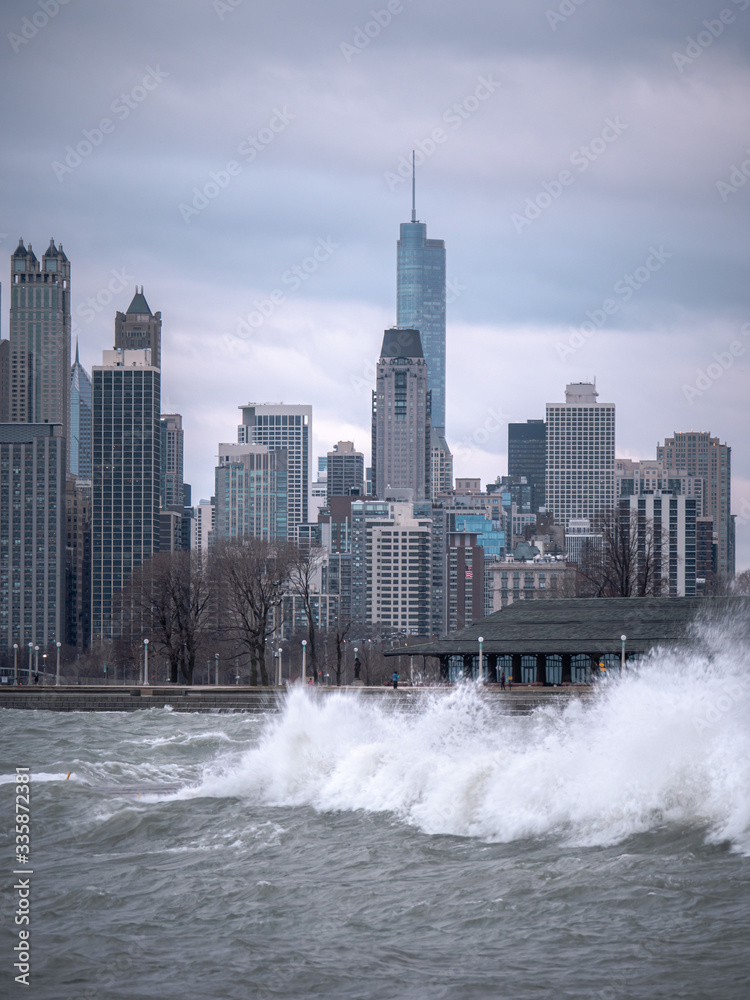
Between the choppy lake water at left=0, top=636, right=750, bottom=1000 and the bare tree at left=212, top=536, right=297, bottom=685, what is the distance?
139ft

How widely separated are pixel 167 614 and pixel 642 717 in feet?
194

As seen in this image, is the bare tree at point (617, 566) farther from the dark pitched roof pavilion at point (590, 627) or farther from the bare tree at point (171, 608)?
the bare tree at point (171, 608)

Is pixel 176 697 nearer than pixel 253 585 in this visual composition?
Yes

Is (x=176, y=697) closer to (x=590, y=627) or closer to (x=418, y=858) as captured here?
(x=590, y=627)

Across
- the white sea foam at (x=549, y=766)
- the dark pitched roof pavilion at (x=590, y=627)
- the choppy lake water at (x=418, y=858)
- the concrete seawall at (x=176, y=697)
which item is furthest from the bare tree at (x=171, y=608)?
the white sea foam at (x=549, y=766)

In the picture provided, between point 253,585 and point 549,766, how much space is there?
5696 cm

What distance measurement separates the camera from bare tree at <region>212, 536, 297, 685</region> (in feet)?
238

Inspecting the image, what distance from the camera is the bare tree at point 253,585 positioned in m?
72.6

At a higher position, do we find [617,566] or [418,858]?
[617,566]

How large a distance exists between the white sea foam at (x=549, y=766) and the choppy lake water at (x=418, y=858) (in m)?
0.05

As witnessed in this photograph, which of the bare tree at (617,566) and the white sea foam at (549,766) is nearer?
the white sea foam at (549,766)

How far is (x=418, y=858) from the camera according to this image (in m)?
19.0

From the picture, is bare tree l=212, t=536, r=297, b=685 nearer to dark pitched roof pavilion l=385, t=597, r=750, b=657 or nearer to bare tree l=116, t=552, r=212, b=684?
bare tree l=116, t=552, r=212, b=684

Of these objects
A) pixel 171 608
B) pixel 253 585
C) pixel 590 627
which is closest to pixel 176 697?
pixel 171 608
